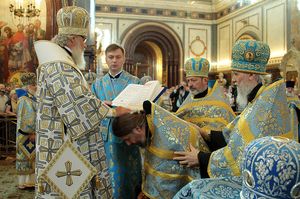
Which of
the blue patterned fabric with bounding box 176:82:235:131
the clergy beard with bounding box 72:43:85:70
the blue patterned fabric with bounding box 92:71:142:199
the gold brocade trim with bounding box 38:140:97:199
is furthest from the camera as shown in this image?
the blue patterned fabric with bounding box 92:71:142:199

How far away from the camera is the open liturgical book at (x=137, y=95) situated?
2662 millimetres

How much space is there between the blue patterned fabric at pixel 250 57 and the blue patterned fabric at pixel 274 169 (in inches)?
43.5

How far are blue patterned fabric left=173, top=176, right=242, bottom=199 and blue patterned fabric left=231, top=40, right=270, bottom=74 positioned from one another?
802 mm

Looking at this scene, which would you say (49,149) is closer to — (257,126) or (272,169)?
(257,126)

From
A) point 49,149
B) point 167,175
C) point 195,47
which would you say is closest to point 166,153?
point 167,175

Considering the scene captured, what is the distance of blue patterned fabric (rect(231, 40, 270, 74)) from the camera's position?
2.01 meters

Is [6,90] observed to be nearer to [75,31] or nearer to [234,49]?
[75,31]

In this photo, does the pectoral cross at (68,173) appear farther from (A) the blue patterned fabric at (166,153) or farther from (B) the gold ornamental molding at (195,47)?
(B) the gold ornamental molding at (195,47)

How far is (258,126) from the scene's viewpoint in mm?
1701

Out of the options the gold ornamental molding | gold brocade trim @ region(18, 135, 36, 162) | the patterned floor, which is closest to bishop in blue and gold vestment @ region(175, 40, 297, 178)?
the patterned floor

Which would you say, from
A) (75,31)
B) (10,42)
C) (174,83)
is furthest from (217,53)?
(75,31)

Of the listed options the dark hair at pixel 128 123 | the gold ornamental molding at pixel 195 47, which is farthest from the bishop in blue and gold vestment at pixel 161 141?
the gold ornamental molding at pixel 195 47

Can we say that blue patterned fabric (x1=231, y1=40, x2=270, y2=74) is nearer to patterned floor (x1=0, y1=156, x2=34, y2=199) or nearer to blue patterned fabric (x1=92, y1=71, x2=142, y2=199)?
blue patterned fabric (x1=92, y1=71, x2=142, y2=199)

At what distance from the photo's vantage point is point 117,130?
88.2 inches
